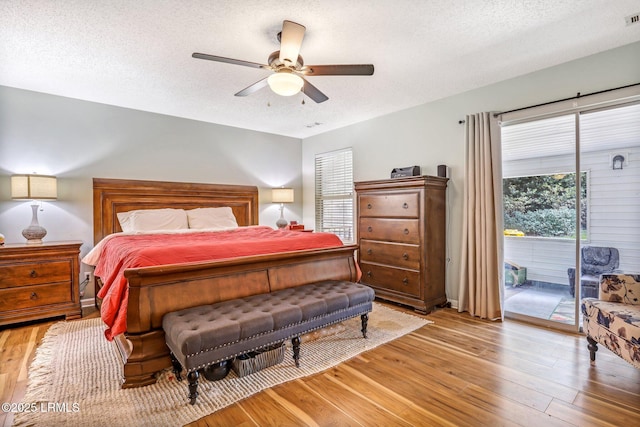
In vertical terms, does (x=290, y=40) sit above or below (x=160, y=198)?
above

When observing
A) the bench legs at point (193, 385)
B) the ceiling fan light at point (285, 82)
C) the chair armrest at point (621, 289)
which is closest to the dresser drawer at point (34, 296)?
the bench legs at point (193, 385)

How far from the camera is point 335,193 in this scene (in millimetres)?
5605

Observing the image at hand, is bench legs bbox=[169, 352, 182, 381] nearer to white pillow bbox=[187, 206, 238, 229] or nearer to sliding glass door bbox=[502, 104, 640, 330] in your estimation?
white pillow bbox=[187, 206, 238, 229]

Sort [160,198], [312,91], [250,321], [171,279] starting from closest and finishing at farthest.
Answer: [250,321], [171,279], [312,91], [160,198]

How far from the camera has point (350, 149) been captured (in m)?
5.21

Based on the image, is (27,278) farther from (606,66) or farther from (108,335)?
(606,66)

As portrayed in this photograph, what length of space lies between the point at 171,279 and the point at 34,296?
7.12 ft

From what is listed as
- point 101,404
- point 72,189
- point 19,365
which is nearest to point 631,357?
point 101,404

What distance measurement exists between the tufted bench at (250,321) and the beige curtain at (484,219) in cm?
145

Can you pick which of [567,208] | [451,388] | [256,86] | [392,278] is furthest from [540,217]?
[256,86]

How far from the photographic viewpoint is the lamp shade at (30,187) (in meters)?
3.35

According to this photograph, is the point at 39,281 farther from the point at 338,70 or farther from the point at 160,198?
the point at 338,70

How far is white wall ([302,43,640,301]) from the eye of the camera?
9.21 feet

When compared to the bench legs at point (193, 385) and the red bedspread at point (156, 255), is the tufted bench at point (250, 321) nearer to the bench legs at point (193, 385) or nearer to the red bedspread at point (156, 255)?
the bench legs at point (193, 385)
